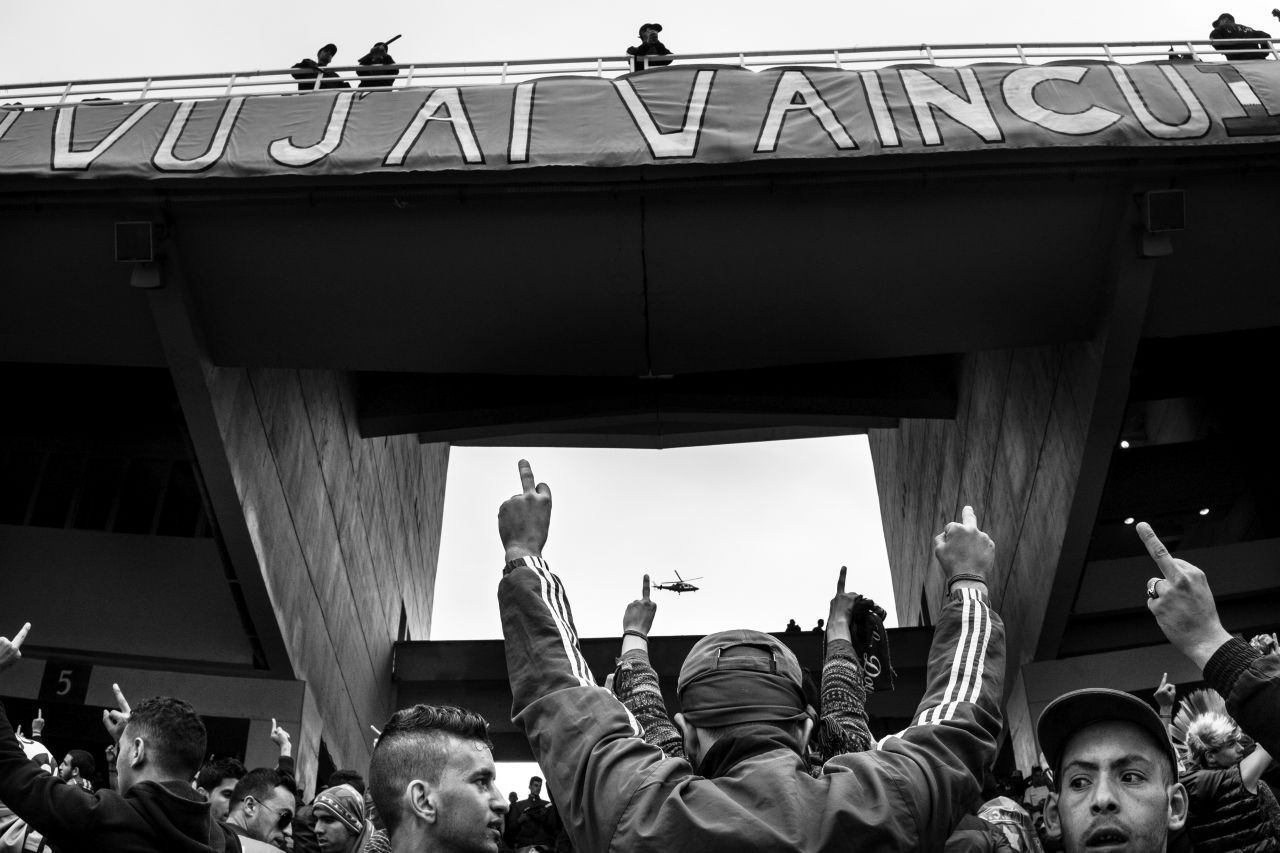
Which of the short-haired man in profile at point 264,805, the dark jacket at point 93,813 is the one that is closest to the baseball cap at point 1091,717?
the dark jacket at point 93,813

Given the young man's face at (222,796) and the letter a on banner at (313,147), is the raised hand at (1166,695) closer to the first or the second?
the young man's face at (222,796)

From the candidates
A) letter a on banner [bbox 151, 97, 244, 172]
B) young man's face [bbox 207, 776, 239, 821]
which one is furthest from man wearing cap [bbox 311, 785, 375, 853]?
letter a on banner [bbox 151, 97, 244, 172]

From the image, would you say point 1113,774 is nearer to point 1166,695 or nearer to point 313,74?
point 1166,695

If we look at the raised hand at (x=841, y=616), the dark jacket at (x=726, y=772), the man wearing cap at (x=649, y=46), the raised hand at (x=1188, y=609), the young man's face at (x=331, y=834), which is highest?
the man wearing cap at (x=649, y=46)

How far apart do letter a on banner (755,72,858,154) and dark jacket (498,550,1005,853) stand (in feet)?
39.7

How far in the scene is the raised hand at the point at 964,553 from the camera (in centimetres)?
285

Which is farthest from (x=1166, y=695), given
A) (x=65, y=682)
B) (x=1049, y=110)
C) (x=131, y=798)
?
(x=65, y=682)

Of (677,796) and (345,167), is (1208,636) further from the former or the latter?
(345,167)

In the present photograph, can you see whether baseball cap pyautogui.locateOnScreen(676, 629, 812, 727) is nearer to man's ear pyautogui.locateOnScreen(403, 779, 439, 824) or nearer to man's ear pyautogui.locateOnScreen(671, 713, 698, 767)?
man's ear pyautogui.locateOnScreen(671, 713, 698, 767)

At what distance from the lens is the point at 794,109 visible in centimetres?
1445

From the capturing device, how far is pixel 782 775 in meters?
2.34

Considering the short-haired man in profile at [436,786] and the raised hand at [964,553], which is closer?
the raised hand at [964,553]

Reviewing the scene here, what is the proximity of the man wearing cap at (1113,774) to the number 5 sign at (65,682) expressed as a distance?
63.9 feet

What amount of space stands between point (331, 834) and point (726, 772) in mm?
3819
